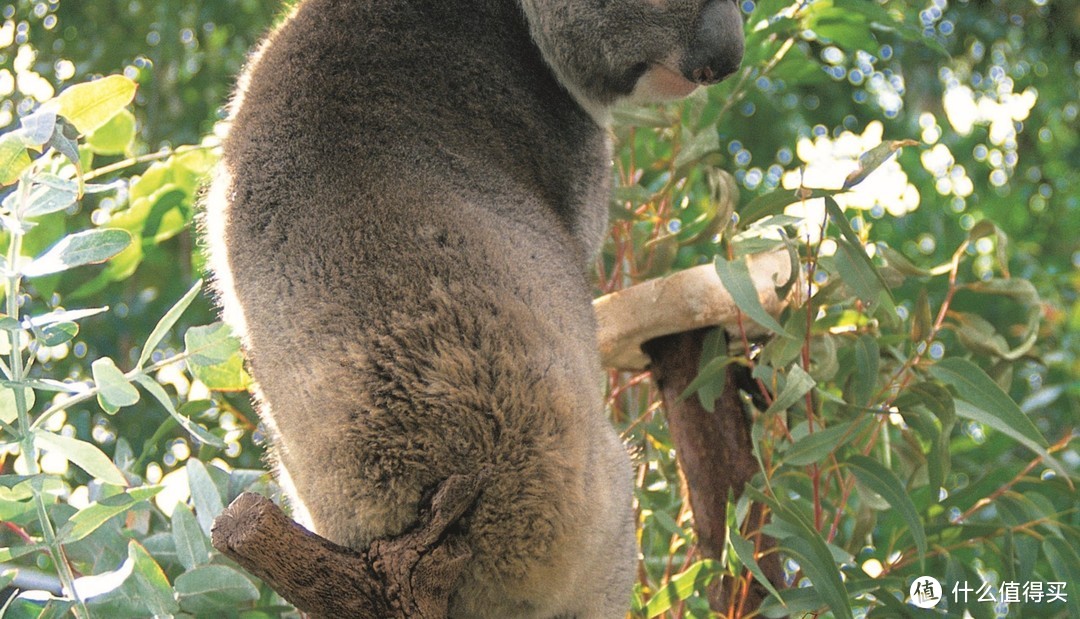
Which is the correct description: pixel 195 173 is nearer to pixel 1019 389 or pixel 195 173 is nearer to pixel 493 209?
pixel 493 209

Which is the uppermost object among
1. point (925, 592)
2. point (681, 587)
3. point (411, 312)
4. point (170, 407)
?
point (411, 312)

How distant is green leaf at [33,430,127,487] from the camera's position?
109 centimetres

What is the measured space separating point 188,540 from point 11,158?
0.52 m

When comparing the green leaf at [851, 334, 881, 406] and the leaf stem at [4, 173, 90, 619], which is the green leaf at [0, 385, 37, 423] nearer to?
the leaf stem at [4, 173, 90, 619]

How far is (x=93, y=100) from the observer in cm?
121

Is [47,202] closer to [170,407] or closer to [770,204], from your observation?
[170,407]

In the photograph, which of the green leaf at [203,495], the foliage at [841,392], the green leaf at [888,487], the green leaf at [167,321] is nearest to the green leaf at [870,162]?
the foliage at [841,392]

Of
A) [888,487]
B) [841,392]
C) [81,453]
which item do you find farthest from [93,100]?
[841,392]

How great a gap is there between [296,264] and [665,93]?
21.6 inches

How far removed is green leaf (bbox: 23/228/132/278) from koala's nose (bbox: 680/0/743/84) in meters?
0.67

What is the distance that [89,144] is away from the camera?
1.62 metres

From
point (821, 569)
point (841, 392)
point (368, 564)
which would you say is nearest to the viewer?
point (368, 564)

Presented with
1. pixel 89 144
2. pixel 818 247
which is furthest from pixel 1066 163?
pixel 89 144

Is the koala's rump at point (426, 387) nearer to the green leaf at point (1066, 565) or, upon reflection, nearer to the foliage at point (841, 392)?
the foliage at point (841, 392)
